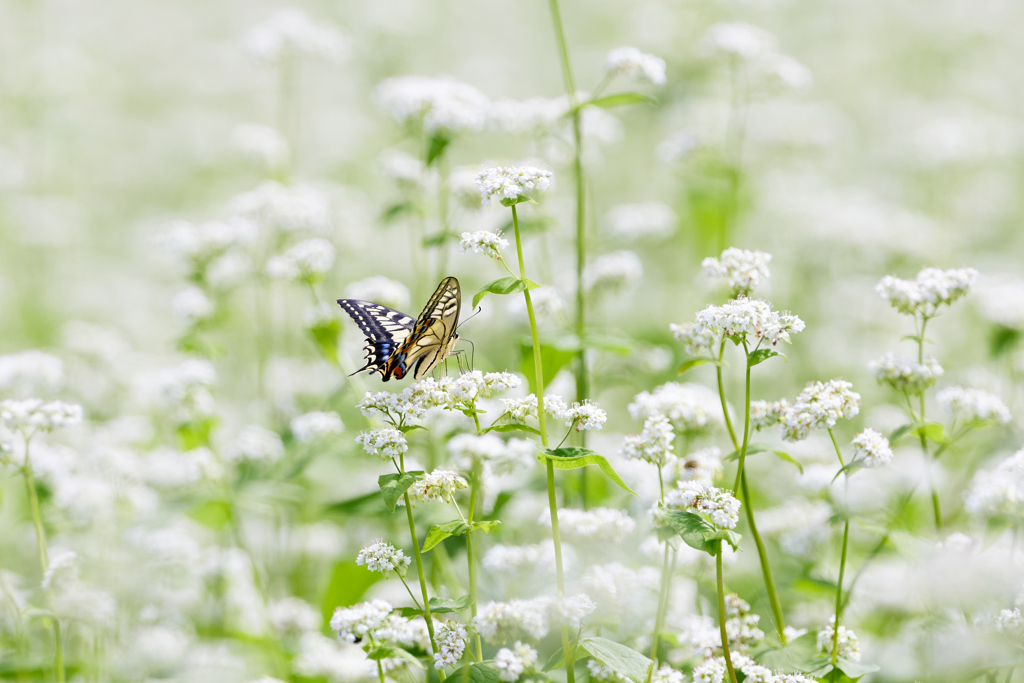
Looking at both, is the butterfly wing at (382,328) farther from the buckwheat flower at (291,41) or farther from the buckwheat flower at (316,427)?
the buckwheat flower at (291,41)

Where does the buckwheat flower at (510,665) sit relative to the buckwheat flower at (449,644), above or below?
below

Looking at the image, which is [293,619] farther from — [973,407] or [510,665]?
[973,407]

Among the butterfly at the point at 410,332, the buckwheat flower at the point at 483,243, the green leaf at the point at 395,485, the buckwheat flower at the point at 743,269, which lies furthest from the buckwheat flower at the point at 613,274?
the green leaf at the point at 395,485

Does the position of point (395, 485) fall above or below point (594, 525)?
above

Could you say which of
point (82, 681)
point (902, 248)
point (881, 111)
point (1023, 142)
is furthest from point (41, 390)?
point (881, 111)

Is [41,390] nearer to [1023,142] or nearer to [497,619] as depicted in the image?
[497,619]

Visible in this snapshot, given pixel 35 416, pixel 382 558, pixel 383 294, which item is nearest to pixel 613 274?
pixel 383 294
